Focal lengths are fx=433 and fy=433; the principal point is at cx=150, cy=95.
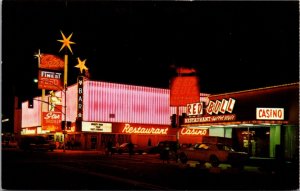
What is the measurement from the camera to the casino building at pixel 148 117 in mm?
35062

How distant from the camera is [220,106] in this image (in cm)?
3606

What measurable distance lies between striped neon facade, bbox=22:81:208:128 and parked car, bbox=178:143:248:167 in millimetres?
24466

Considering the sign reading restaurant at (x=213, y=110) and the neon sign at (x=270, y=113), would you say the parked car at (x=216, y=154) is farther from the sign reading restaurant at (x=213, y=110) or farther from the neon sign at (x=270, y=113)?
the sign reading restaurant at (x=213, y=110)

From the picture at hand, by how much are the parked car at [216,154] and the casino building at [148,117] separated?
6400 mm

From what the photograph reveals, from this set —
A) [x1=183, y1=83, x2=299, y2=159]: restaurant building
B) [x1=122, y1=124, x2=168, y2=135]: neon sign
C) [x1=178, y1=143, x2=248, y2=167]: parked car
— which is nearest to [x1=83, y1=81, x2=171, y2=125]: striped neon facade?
[x1=122, y1=124, x2=168, y2=135]: neon sign

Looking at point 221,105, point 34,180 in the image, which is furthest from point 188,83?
point 34,180


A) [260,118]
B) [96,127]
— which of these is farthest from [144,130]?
[260,118]

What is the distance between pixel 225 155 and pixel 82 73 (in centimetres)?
3267

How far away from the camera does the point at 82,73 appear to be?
5603cm

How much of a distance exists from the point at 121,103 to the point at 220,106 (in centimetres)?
2049

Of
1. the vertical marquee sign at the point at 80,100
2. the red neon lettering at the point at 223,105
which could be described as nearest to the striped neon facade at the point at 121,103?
the vertical marquee sign at the point at 80,100

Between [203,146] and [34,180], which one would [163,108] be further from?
[34,180]

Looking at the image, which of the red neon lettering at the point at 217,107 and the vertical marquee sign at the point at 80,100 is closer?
the red neon lettering at the point at 217,107

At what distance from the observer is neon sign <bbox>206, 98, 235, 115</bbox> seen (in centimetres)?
3516
